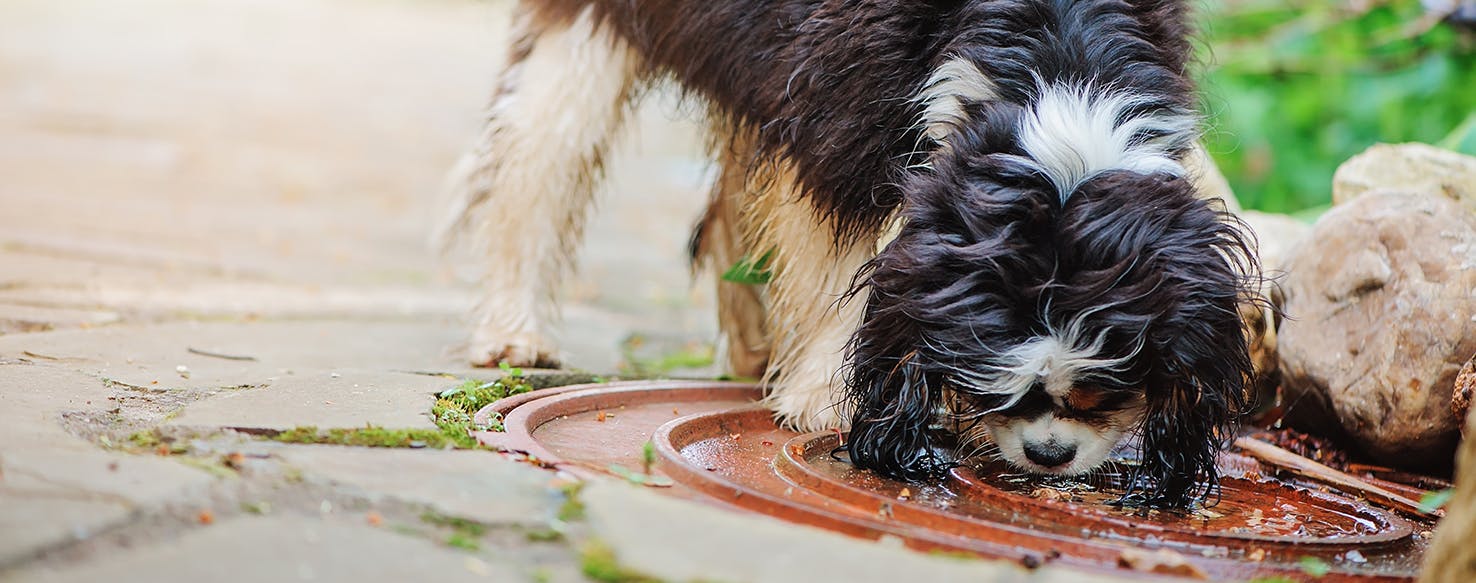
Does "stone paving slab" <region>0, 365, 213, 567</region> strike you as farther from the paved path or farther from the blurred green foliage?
the blurred green foliage

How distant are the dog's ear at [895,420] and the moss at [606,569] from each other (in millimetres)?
1026

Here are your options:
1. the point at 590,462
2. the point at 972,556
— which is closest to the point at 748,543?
the point at 972,556

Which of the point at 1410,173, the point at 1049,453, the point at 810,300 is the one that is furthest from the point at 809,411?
the point at 1410,173

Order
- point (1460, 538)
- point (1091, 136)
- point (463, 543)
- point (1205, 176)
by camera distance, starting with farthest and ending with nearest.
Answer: point (1205, 176)
point (1091, 136)
point (463, 543)
point (1460, 538)

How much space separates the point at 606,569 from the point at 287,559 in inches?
17.9

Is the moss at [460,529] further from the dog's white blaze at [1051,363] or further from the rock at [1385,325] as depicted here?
the rock at [1385,325]

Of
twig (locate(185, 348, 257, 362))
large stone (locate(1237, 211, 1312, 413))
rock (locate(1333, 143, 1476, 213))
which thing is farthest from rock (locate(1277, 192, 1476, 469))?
twig (locate(185, 348, 257, 362))

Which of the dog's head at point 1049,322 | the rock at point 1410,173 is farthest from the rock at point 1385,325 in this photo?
the dog's head at point 1049,322

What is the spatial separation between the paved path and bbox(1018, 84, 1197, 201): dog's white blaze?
1124 millimetres

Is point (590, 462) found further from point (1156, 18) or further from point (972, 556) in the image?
point (1156, 18)

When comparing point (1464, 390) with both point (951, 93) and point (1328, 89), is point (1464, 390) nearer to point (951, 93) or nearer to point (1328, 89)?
point (951, 93)

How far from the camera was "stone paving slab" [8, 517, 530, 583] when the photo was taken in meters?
1.86

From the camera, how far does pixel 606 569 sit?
1.95 meters

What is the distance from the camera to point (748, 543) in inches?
81.0
